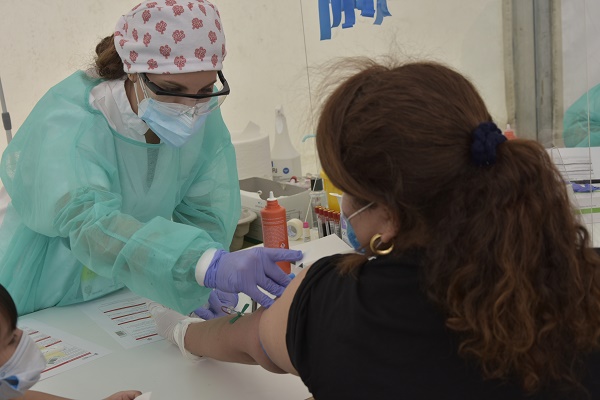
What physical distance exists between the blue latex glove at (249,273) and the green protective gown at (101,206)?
6 centimetres

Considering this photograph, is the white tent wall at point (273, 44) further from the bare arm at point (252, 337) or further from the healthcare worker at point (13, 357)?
the healthcare worker at point (13, 357)

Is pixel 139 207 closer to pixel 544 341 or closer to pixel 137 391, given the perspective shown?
pixel 137 391

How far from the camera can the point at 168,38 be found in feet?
4.72

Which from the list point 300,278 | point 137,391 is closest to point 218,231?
point 137,391

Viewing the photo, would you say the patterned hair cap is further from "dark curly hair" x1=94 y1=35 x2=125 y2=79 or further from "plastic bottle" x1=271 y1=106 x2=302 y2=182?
"plastic bottle" x1=271 y1=106 x2=302 y2=182

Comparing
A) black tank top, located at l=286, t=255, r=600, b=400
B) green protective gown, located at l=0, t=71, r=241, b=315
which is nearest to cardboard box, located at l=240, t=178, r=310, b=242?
green protective gown, located at l=0, t=71, r=241, b=315

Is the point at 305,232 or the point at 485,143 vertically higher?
the point at 485,143

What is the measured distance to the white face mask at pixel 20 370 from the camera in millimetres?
1017

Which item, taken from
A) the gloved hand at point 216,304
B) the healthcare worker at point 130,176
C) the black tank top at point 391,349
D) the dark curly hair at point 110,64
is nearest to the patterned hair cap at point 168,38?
the healthcare worker at point 130,176

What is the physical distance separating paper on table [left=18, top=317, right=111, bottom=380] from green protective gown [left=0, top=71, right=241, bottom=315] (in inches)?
5.8

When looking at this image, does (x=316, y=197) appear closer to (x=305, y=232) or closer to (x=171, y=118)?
(x=305, y=232)

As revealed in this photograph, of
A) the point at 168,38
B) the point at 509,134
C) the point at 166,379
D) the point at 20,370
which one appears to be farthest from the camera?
the point at 509,134

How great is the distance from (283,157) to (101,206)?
1.43 meters

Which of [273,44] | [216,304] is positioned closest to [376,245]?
[216,304]
